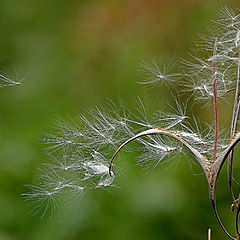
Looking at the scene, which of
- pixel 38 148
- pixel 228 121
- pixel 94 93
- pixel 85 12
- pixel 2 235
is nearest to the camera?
pixel 228 121

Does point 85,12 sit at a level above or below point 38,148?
above

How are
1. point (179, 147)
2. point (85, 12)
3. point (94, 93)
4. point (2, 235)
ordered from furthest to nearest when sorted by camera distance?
point (85, 12) → point (94, 93) → point (2, 235) → point (179, 147)

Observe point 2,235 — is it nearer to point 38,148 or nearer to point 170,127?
point 38,148

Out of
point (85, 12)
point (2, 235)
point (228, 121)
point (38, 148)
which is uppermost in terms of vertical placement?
point (85, 12)

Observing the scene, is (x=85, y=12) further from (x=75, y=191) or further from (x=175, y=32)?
(x=75, y=191)

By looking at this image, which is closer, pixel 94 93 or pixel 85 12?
pixel 94 93

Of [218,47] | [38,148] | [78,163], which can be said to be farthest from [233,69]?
[38,148]
